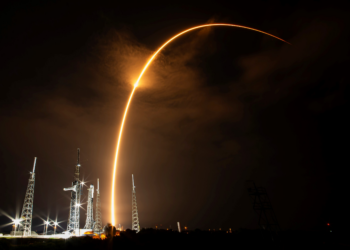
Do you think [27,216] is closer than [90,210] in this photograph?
Yes

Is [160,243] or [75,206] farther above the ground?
[75,206]

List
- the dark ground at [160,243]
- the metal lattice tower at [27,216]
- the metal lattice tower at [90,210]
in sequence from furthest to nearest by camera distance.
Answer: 1. the metal lattice tower at [90,210]
2. the metal lattice tower at [27,216]
3. the dark ground at [160,243]

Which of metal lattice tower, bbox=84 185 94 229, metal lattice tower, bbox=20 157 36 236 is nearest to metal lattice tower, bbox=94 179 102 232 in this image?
metal lattice tower, bbox=84 185 94 229

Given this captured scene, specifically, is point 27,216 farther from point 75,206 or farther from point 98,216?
point 98,216

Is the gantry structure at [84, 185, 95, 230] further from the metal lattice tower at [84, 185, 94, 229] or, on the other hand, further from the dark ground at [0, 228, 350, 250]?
the dark ground at [0, 228, 350, 250]

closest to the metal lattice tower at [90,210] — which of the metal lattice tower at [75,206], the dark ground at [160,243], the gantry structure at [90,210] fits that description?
the gantry structure at [90,210]

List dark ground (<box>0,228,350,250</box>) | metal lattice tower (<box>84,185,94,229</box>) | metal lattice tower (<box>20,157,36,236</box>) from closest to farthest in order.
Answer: dark ground (<box>0,228,350,250</box>), metal lattice tower (<box>20,157,36,236</box>), metal lattice tower (<box>84,185,94,229</box>)

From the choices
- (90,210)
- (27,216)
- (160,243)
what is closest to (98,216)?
(90,210)

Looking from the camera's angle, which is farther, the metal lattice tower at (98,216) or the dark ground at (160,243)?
the metal lattice tower at (98,216)

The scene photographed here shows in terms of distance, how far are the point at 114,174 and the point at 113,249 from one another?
380 inches

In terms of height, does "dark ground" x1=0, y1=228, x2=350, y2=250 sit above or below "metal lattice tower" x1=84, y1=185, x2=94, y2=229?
below

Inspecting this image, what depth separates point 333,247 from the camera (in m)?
27.3

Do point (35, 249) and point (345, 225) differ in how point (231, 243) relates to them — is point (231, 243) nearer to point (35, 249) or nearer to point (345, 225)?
point (35, 249)

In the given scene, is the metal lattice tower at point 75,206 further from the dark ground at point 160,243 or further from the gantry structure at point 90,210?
the dark ground at point 160,243
